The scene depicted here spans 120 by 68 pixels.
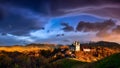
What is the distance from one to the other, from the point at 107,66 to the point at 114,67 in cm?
1364

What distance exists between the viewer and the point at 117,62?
19575 cm

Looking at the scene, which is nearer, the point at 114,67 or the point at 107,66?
the point at 114,67

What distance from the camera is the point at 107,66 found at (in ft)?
653

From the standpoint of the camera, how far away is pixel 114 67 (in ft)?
609

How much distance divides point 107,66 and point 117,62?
8.25 meters

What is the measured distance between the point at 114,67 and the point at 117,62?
1113cm
